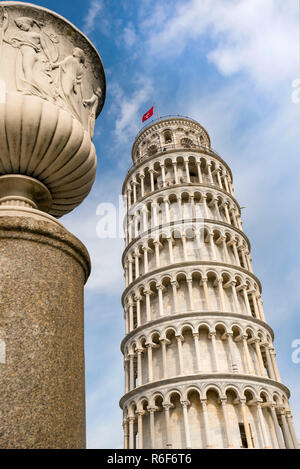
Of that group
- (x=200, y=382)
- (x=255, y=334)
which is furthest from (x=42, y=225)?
(x=255, y=334)

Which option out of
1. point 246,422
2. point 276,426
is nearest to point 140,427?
point 246,422

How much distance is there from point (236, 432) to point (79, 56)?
24.8 metres

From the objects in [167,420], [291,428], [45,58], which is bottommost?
[45,58]

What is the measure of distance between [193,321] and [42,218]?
25133 millimetres

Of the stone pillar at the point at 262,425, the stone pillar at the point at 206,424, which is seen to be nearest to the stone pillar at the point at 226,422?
the stone pillar at the point at 206,424

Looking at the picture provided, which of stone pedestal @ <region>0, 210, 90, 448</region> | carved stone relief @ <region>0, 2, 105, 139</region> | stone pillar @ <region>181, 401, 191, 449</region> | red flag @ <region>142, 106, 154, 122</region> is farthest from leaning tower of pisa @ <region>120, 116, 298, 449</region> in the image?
carved stone relief @ <region>0, 2, 105, 139</region>

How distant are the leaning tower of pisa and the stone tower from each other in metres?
23.1

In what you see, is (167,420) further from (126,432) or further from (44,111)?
(44,111)

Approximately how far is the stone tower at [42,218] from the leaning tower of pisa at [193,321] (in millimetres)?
23129

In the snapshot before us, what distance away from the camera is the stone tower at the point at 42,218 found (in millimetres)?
2695

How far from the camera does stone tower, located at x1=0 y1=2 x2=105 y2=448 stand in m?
2.70

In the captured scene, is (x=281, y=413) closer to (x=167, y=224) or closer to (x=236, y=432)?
(x=236, y=432)

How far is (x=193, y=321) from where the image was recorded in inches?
1088

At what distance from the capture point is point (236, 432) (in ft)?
79.7
